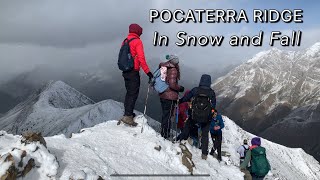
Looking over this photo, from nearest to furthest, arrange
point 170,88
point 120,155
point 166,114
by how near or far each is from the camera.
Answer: point 120,155 → point 170,88 → point 166,114

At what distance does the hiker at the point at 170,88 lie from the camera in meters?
16.4

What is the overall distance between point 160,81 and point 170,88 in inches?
22.5

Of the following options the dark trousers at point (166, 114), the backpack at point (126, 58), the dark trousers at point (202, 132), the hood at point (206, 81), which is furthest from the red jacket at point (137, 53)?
the dark trousers at point (202, 132)

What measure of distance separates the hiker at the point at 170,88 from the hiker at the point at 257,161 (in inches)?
158

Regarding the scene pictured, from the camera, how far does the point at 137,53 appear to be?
1545 cm

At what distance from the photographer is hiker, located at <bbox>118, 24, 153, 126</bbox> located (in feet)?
50.6

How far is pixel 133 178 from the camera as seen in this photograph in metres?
11.7

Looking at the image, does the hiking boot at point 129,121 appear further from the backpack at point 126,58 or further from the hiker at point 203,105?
the hiker at point 203,105

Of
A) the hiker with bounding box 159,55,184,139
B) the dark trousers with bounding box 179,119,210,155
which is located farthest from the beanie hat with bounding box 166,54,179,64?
the dark trousers with bounding box 179,119,210,155

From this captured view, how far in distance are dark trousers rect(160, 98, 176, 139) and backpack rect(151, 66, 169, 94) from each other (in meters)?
0.61

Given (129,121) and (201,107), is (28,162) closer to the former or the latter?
(129,121)

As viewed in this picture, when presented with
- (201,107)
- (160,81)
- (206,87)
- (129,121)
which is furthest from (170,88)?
(129,121)

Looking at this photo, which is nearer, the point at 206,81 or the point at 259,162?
the point at 259,162

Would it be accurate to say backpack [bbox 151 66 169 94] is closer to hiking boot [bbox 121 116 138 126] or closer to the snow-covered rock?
hiking boot [bbox 121 116 138 126]
